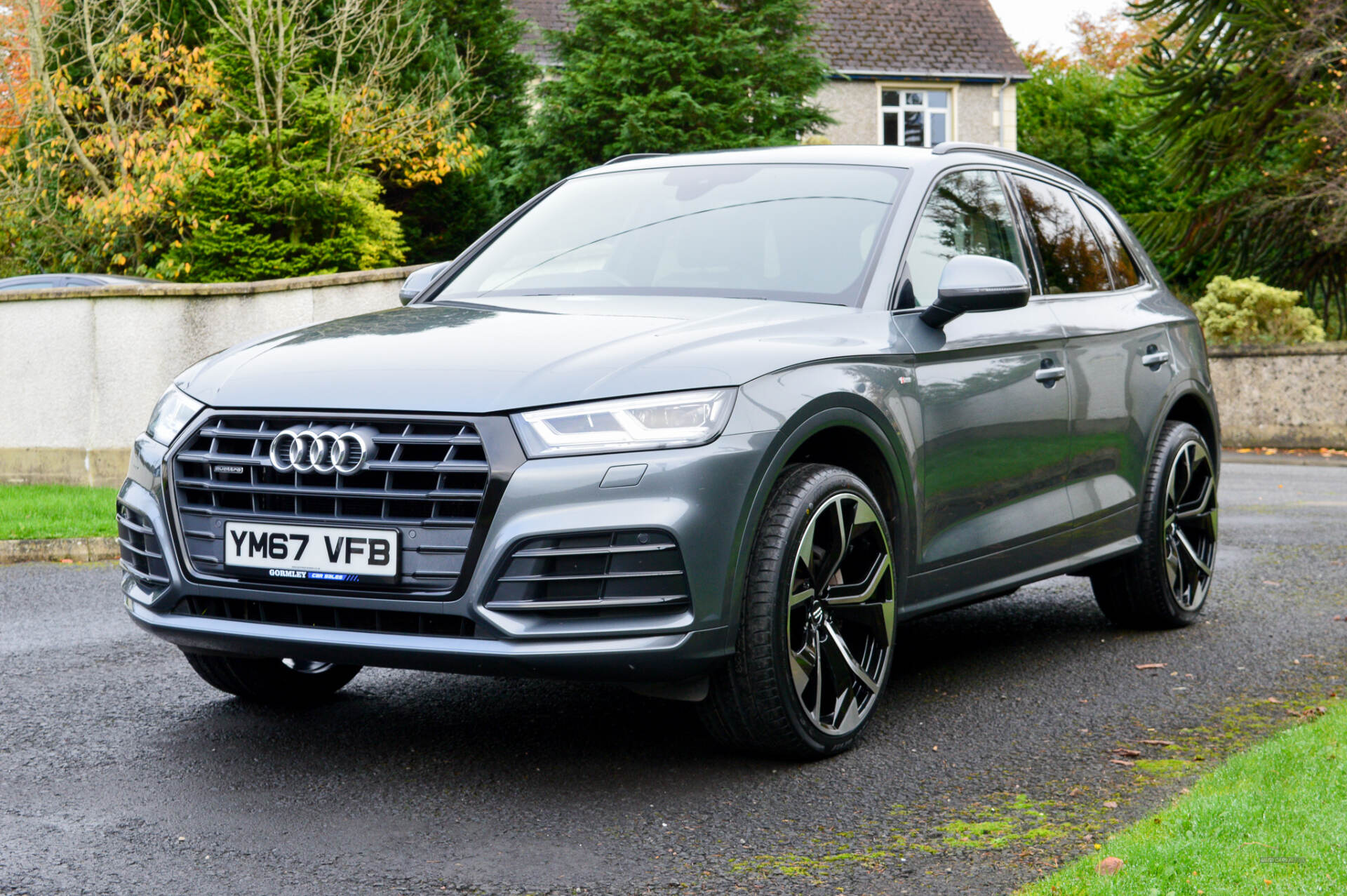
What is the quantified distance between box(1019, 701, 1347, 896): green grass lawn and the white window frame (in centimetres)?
3282

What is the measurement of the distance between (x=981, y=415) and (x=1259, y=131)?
60.2 feet

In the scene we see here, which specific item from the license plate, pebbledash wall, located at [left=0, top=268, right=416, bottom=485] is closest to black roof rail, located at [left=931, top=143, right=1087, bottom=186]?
the license plate

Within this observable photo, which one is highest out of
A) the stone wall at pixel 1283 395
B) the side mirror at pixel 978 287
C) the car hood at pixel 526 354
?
the side mirror at pixel 978 287

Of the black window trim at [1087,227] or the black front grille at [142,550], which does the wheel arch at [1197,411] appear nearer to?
the black window trim at [1087,227]

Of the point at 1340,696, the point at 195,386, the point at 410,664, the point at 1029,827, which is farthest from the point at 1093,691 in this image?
the point at 195,386

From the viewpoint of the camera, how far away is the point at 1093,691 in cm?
538

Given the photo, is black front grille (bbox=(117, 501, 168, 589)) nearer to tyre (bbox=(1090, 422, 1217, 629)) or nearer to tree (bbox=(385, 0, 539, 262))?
tyre (bbox=(1090, 422, 1217, 629))

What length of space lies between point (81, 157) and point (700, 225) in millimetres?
13953

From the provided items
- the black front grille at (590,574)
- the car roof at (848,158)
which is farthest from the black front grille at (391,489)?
the car roof at (848,158)

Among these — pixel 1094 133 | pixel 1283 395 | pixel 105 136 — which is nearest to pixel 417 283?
pixel 105 136

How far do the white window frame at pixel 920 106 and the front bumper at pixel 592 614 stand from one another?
108 feet

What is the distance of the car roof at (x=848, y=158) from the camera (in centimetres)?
541

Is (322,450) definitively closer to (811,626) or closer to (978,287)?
(811,626)

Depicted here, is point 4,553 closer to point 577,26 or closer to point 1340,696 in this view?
point 1340,696
